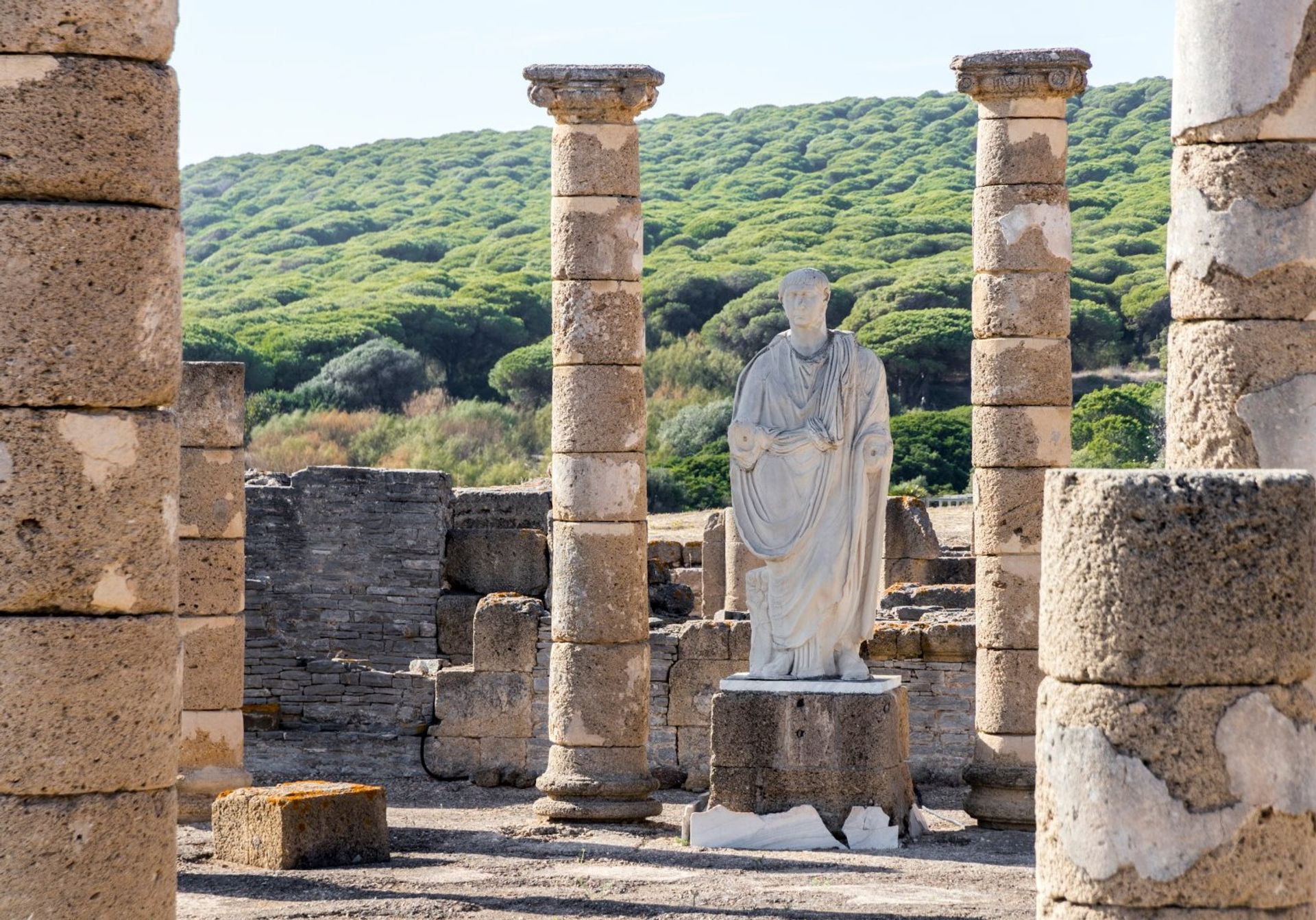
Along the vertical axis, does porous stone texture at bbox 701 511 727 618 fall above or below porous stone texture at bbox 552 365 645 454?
below

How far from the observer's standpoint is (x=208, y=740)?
14.8 metres

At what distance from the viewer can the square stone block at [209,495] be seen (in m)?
14.8

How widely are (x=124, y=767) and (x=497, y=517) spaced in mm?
13201

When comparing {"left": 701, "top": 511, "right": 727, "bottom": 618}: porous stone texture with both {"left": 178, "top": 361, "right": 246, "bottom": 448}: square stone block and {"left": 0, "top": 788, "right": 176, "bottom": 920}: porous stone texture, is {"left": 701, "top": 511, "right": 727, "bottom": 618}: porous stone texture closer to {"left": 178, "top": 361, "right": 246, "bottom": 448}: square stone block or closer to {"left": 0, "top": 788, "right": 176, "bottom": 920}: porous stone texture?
{"left": 178, "top": 361, "right": 246, "bottom": 448}: square stone block

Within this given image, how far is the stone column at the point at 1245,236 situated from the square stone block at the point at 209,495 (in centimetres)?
769

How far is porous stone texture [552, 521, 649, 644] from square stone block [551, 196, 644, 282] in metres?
1.47

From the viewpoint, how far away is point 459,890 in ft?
38.4

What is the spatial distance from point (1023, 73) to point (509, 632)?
5126 mm

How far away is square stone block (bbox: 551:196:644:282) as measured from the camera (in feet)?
47.3

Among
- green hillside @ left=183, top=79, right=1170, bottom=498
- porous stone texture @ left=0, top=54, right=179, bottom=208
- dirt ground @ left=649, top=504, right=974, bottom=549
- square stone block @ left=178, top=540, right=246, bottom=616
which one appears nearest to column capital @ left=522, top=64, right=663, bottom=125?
square stone block @ left=178, top=540, right=246, bottom=616

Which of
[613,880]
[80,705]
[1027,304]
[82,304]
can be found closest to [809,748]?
[613,880]

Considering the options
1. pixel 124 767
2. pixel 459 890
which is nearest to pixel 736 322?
pixel 459 890

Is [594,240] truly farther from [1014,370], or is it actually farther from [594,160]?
[1014,370]

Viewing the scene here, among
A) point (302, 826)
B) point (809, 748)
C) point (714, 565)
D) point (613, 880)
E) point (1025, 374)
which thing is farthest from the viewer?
point (714, 565)
